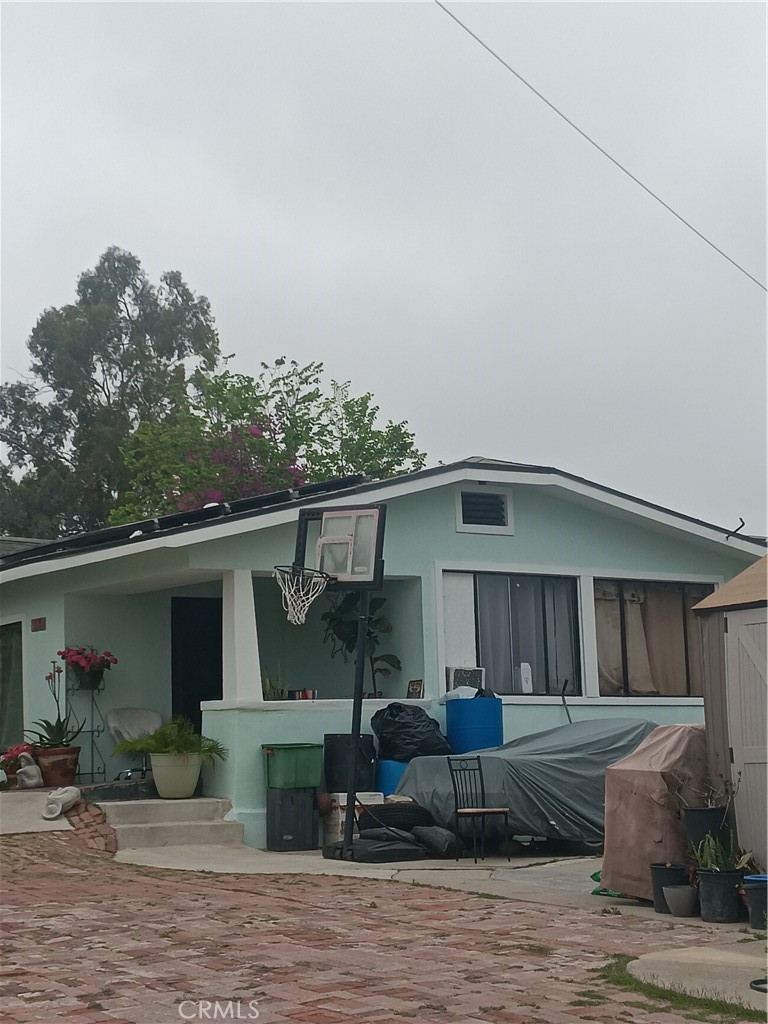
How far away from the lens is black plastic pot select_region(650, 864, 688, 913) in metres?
8.80

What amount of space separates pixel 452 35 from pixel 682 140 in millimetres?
1964

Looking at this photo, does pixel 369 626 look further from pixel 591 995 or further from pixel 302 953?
pixel 591 995

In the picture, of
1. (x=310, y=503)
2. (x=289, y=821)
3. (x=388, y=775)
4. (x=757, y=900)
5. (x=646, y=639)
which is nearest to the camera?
(x=757, y=900)

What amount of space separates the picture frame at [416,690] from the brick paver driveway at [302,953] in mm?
4596

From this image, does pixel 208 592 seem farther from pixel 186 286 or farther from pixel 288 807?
pixel 186 286

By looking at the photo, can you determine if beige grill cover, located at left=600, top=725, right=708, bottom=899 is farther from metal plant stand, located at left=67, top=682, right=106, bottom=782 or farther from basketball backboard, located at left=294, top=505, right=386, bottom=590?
metal plant stand, located at left=67, top=682, right=106, bottom=782

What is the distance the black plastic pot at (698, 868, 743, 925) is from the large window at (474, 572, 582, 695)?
24.1 ft

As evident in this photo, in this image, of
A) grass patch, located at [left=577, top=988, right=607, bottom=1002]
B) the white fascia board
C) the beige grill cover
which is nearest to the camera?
grass patch, located at [left=577, top=988, right=607, bottom=1002]

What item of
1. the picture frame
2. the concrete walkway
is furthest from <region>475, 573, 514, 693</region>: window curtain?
the concrete walkway

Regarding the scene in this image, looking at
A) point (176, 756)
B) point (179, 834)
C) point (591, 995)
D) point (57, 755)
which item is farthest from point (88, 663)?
point (591, 995)

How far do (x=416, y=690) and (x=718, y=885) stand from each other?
705cm

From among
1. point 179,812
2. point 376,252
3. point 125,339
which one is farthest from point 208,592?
point 125,339

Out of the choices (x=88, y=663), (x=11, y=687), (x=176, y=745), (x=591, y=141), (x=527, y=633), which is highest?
(x=591, y=141)

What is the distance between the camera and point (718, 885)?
8.40 m
